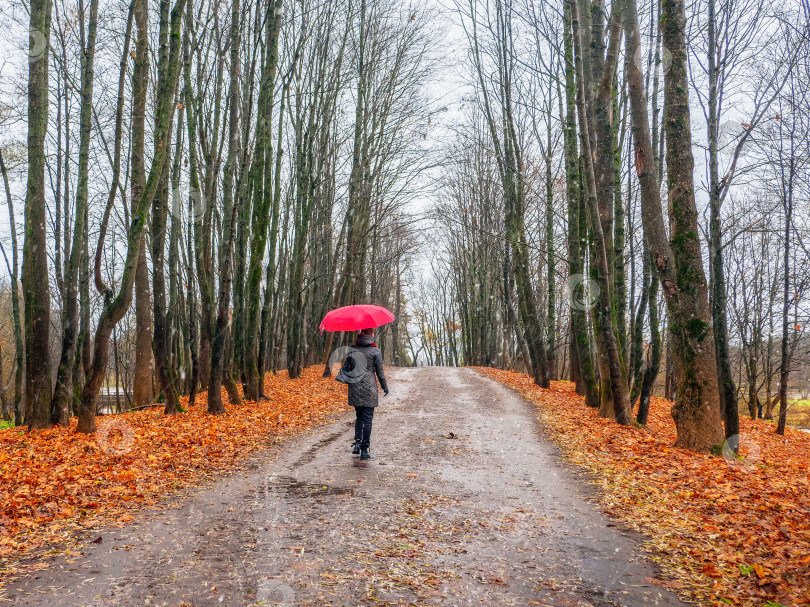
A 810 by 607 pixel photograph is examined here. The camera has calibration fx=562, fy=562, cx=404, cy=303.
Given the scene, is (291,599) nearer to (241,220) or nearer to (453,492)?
(453,492)

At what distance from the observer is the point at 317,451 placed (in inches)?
349

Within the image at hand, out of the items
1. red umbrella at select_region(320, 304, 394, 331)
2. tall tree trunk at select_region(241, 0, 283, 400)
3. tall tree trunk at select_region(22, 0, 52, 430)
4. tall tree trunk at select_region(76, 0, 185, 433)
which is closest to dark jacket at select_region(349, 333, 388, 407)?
red umbrella at select_region(320, 304, 394, 331)

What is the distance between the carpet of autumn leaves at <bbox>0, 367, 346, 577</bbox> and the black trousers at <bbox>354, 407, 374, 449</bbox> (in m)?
1.78

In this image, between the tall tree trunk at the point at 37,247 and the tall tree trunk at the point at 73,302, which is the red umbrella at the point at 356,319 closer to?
the tall tree trunk at the point at 73,302

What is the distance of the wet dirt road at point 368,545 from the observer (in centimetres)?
386

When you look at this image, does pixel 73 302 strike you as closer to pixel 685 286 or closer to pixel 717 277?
pixel 685 286

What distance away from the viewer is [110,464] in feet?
23.9

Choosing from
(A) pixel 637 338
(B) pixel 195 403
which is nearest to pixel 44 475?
(B) pixel 195 403

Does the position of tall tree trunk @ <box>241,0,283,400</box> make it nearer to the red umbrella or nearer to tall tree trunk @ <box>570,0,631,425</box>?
the red umbrella

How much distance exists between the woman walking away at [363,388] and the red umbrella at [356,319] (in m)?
0.25

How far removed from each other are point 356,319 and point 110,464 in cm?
373

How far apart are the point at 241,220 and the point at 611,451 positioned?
10.4m

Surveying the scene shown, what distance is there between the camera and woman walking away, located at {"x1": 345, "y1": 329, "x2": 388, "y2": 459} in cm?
833

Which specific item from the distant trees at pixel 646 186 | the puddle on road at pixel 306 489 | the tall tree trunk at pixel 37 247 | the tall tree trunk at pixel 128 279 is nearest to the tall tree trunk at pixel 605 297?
the distant trees at pixel 646 186
